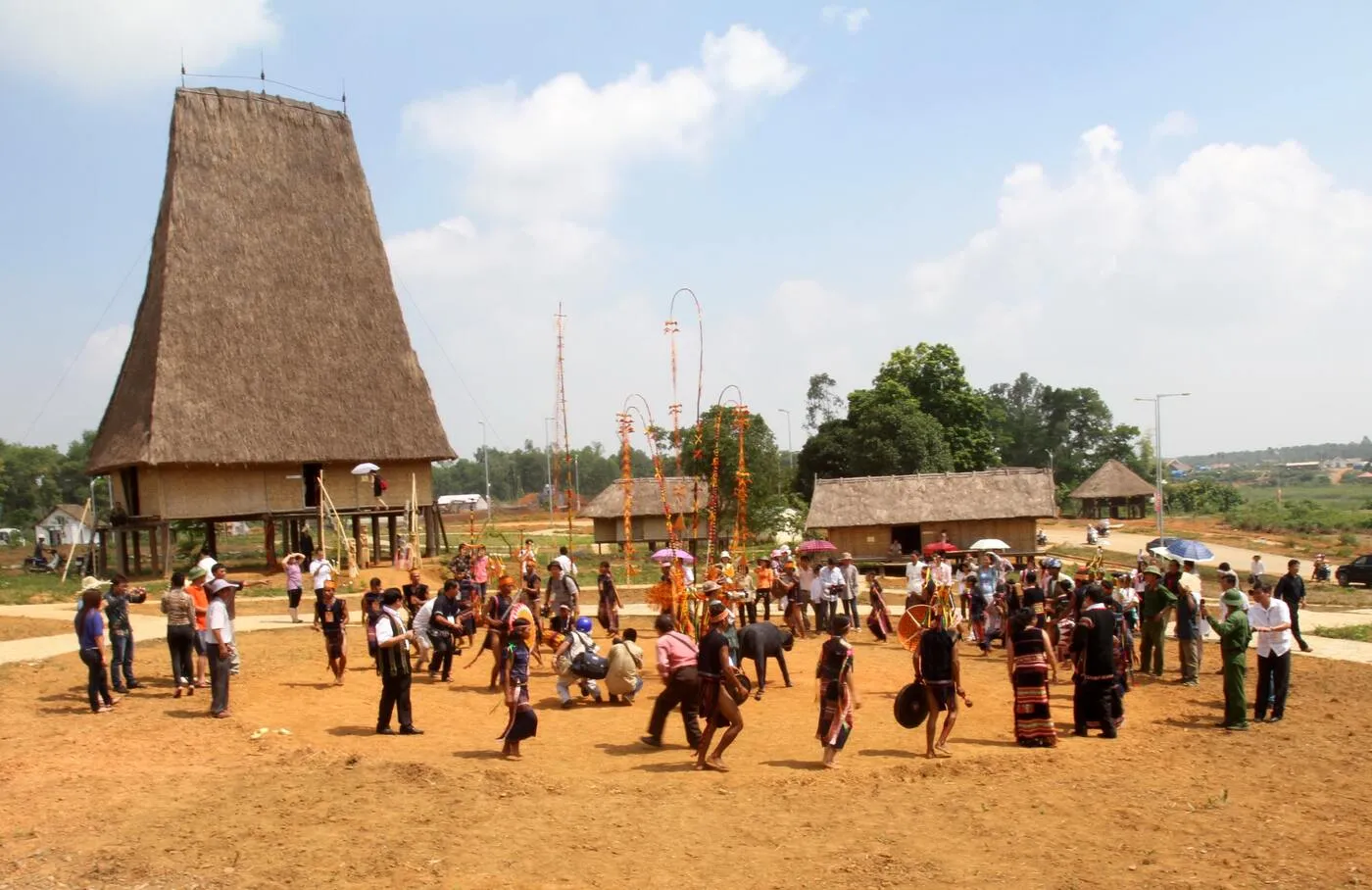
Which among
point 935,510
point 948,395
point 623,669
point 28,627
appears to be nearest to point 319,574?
point 28,627

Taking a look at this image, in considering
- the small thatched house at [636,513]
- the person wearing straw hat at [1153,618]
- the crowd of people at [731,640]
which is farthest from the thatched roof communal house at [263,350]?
the person wearing straw hat at [1153,618]

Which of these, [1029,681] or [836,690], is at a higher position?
[836,690]

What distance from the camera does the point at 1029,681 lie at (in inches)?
466

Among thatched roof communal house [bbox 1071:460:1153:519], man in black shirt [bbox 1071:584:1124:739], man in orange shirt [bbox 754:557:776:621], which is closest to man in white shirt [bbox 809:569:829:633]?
man in orange shirt [bbox 754:557:776:621]

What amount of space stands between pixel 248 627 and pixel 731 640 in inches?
486

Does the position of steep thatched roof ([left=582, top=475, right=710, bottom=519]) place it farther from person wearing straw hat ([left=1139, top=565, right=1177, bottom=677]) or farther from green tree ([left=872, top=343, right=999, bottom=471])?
person wearing straw hat ([left=1139, top=565, right=1177, bottom=677])

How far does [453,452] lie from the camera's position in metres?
38.4

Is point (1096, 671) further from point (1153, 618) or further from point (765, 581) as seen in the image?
point (765, 581)

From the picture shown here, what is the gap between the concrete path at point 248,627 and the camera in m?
18.5

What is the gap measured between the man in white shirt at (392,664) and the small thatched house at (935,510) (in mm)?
27399

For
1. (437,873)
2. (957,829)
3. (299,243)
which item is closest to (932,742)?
(957,829)

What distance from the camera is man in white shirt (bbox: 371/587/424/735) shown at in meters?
12.1

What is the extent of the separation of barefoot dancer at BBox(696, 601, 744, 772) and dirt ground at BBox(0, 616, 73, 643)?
1514 centimetres

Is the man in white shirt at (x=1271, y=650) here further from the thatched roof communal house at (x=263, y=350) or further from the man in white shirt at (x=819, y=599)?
the thatched roof communal house at (x=263, y=350)
